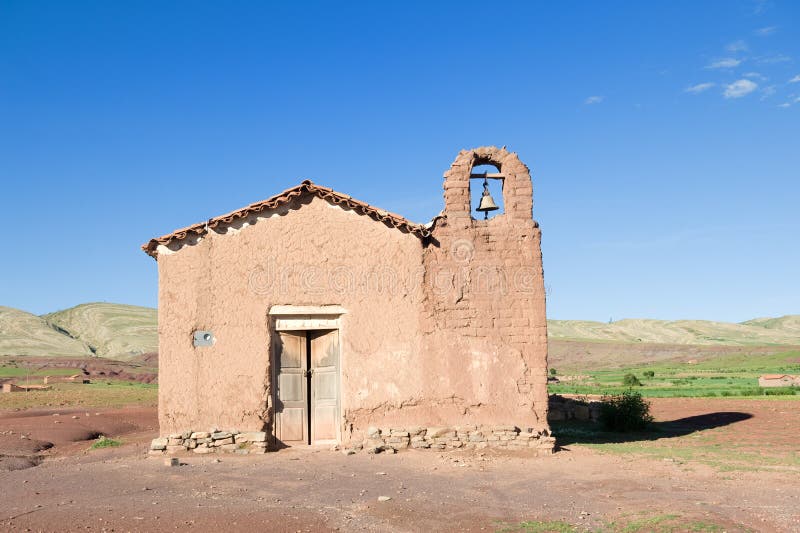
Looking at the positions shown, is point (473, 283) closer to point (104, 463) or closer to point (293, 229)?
point (293, 229)

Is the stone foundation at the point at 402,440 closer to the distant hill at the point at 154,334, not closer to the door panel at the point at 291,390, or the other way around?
the door panel at the point at 291,390

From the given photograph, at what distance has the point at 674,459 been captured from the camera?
12.1 meters

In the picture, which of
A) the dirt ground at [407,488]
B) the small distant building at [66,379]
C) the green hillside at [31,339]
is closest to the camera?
the dirt ground at [407,488]

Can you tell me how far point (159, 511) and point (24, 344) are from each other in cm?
8473

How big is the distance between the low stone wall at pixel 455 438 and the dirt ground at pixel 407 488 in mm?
294

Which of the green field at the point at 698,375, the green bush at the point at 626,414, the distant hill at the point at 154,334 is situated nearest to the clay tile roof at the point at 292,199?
the green bush at the point at 626,414

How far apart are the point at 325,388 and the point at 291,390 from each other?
672mm

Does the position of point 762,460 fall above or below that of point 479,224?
below

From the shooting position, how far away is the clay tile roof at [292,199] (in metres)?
13.0

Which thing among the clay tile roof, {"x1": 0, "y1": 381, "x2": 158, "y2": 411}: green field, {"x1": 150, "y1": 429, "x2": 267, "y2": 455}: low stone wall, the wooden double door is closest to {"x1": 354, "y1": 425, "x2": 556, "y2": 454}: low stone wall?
the wooden double door

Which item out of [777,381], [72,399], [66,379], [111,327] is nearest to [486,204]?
[72,399]

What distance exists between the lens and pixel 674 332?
359 feet

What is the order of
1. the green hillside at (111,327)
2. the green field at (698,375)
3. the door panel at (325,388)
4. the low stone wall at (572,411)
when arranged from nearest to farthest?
the door panel at (325,388)
the low stone wall at (572,411)
the green field at (698,375)
the green hillside at (111,327)

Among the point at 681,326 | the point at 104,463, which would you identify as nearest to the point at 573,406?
the point at 104,463
